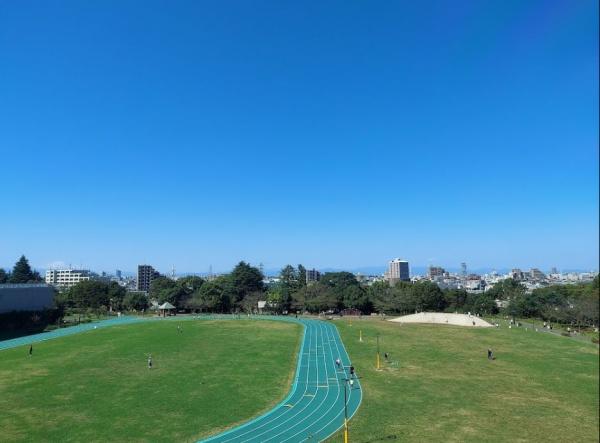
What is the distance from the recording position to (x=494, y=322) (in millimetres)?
66500

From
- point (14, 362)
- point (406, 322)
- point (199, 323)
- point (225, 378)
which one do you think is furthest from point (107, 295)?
point (225, 378)

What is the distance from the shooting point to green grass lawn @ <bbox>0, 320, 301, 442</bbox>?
2270cm

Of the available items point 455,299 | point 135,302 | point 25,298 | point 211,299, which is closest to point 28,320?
point 25,298

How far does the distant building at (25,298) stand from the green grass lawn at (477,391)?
49.6 m

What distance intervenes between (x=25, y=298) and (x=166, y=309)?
24833 mm

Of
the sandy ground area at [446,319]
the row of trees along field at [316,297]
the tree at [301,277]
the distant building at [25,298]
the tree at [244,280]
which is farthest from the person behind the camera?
the tree at [301,277]

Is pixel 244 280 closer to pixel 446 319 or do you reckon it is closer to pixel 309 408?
pixel 446 319

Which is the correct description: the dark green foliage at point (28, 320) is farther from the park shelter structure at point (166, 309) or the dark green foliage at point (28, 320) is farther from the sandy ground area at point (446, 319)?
the sandy ground area at point (446, 319)

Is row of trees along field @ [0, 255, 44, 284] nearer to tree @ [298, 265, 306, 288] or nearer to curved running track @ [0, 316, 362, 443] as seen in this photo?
tree @ [298, 265, 306, 288]

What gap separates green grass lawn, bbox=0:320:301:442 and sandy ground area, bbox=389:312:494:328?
86.1 feet

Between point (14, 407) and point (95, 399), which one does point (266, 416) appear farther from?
point (14, 407)

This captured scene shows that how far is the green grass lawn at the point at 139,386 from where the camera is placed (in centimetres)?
2270

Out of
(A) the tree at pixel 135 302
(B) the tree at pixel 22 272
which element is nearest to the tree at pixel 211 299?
(A) the tree at pixel 135 302

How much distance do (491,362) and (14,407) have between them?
3650cm
